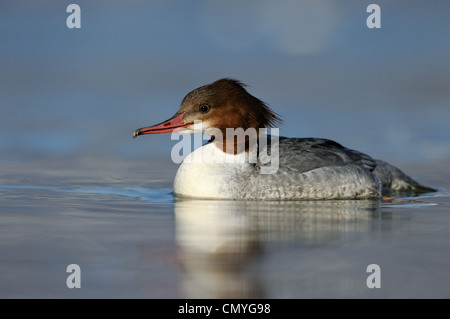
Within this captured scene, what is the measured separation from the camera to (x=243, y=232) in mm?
6559

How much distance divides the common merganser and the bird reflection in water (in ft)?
0.82

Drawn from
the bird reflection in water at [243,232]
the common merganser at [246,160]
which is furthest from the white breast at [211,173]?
the bird reflection in water at [243,232]

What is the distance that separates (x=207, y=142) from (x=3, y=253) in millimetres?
4133

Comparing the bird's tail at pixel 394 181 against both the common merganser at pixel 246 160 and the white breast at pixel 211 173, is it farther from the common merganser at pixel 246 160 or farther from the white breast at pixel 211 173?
the white breast at pixel 211 173

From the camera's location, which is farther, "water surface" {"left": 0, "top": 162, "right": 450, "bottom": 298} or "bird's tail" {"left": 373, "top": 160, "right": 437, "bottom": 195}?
"bird's tail" {"left": 373, "top": 160, "right": 437, "bottom": 195}

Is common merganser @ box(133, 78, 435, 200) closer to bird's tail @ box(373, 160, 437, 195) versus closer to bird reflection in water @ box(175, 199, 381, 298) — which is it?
bird reflection in water @ box(175, 199, 381, 298)

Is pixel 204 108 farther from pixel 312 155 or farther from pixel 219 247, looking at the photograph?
pixel 219 247

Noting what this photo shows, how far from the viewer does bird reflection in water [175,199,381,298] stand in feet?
16.6

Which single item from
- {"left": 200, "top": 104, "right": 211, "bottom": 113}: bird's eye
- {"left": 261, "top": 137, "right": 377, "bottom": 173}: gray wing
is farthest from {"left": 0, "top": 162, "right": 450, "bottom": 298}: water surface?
{"left": 200, "top": 104, "right": 211, "bottom": 113}: bird's eye

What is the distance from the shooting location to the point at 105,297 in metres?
4.70

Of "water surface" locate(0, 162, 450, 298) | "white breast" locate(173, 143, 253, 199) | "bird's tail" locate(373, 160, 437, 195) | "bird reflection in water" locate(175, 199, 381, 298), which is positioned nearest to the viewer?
"water surface" locate(0, 162, 450, 298)

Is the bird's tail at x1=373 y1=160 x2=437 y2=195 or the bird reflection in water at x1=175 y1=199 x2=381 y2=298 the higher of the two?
the bird's tail at x1=373 y1=160 x2=437 y2=195

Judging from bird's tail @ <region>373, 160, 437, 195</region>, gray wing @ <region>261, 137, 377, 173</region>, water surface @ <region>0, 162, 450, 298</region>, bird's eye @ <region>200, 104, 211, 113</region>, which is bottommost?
water surface @ <region>0, 162, 450, 298</region>
